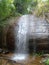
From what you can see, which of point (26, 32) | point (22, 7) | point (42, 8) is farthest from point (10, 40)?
point (22, 7)

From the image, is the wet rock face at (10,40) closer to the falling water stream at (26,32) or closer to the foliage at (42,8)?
the falling water stream at (26,32)

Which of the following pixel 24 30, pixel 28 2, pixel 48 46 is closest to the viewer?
pixel 48 46

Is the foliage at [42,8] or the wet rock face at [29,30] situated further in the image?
the foliage at [42,8]

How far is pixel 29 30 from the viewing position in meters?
10.2

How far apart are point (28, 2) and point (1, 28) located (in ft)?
10.1

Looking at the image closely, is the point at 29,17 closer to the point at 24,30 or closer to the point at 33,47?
the point at 24,30

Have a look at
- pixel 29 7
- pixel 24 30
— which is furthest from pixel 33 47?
pixel 29 7

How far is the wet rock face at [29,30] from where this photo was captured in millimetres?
9867

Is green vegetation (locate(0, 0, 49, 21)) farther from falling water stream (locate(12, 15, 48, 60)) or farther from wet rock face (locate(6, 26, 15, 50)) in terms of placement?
wet rock face (locate(6, 26, 15, 50))

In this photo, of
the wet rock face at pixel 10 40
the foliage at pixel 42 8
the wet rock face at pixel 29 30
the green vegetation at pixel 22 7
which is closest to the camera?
the green vegetation at pixel 22 7

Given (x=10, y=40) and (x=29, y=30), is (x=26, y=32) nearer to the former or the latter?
(x=29, y=30)

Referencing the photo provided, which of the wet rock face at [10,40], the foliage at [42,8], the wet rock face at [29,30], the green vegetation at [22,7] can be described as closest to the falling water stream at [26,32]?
the wet rock face at [29,30]

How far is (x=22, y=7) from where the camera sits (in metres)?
12.9

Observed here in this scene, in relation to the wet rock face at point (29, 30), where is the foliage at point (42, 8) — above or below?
above
